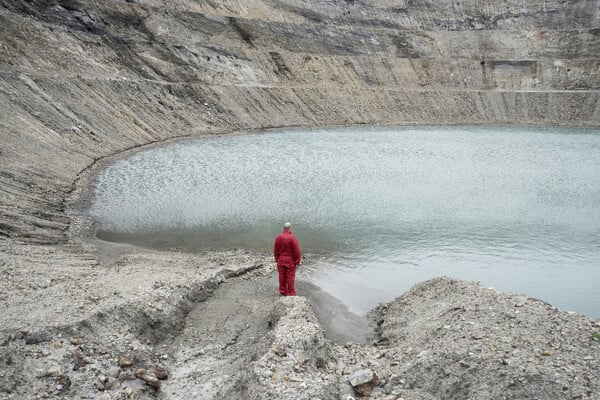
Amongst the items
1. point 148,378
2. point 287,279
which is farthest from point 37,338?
point 287,279

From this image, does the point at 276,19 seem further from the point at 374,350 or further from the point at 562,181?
the point at 374,350

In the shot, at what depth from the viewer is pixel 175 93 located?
102 feet

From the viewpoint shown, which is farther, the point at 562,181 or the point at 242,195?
the point at 562,181

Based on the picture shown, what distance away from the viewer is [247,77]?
36.7 metres

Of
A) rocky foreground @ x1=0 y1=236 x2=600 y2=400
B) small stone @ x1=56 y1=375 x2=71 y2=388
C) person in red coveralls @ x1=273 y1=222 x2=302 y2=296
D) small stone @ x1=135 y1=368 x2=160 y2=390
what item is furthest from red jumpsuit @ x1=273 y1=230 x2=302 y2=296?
small stone @ x1=56 y1=375 x2=71 y2=388

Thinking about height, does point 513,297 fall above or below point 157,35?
below

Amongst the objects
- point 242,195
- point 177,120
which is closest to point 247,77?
point 177,120

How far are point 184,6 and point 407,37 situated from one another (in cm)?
2286

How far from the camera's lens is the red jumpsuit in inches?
326

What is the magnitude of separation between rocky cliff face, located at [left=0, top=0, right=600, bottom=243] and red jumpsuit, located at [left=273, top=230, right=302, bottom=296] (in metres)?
6.60

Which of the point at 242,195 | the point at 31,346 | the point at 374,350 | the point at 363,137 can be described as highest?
the point at 363,137

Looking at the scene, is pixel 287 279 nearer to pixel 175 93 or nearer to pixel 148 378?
pixel 148 378

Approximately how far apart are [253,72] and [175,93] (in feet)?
28.4

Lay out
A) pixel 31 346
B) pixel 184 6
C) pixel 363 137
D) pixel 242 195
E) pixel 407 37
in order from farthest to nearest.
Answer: pixel 407 37 < pixel 184 6 < pixel 363 137 < pixel 242 195 < pixel 31 346
